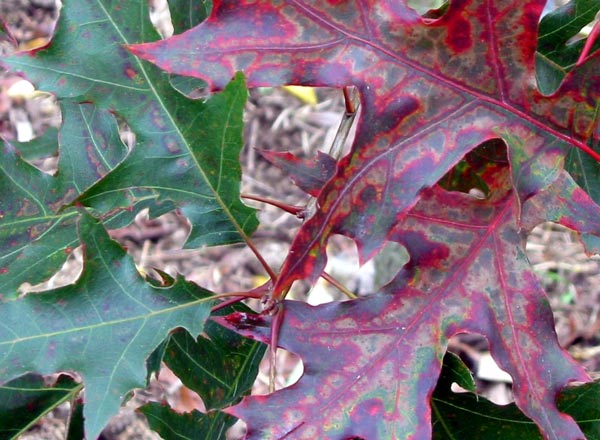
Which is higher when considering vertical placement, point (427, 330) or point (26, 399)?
point (427, 330)

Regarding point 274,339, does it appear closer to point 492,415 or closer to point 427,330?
point 427,330

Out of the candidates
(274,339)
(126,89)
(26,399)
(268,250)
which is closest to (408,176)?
(274,339)

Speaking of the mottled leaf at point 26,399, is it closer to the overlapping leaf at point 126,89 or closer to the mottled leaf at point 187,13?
the overlapping leaf at point 126,89

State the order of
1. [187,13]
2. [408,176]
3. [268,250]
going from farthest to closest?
[268,250], [187,13], [408,176]

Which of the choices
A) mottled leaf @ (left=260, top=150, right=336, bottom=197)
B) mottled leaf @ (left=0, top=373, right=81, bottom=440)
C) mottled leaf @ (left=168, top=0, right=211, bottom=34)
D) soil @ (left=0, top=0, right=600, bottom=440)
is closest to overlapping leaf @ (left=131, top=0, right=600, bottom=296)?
mottled leaf @ (left=260, top=150, right=336, bottom=197)

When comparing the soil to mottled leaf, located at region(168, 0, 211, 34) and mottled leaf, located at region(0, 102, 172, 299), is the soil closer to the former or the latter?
mottled leaf, located at region(0, 102, 172, 299)

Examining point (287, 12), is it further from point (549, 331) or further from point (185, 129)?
point (549, 331)
